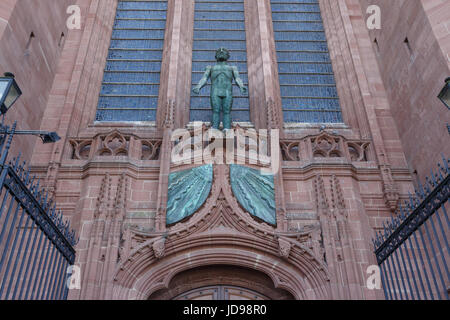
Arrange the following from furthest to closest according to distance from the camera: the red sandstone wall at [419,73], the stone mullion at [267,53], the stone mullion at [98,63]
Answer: the stone mullion at [98,63] → the stone mullion at [267,53] → the red sandstone wall at [419,73]

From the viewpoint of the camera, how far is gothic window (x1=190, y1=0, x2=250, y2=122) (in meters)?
13.6

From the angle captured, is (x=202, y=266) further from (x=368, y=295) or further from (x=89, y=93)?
(x=89, y=93)

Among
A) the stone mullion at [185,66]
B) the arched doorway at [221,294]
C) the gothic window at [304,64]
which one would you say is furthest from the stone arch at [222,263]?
the gothic window at [304,64]

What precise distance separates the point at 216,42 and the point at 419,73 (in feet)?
21.2

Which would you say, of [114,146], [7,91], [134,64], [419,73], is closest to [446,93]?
[419,73]

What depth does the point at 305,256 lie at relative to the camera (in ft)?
29.7

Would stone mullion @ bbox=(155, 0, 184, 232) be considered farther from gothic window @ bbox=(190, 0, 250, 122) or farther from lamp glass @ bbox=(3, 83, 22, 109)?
lamp glass @ bbox=(3, 83, 22, 109)

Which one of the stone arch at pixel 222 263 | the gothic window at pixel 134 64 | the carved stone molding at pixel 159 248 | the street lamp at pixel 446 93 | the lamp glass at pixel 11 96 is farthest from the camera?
the gothic window at pixel 134 64

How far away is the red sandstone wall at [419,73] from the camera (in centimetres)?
1023

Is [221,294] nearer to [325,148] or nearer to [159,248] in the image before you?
[159,248]

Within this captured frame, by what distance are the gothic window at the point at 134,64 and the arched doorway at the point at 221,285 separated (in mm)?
5129

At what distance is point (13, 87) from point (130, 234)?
405 centimetres

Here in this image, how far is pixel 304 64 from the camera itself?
14617 millimetres

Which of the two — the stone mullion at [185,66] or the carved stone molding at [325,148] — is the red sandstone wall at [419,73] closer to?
the carved stone molding at [325,148]
